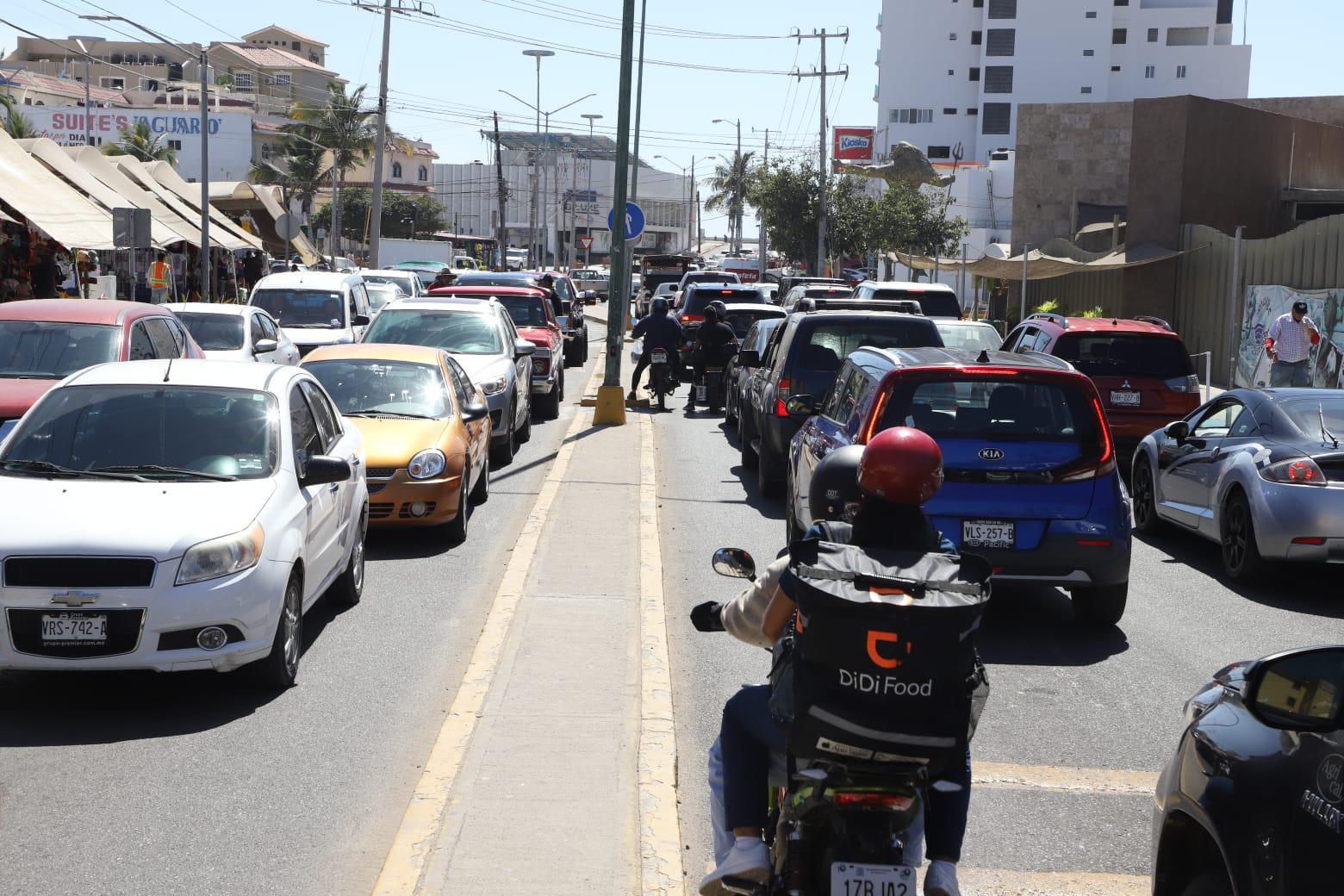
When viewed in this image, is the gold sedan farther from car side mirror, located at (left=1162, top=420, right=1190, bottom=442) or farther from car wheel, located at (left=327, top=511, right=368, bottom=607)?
car side mirror, located at (left=1162, top=420, right=1190, bottom=442)

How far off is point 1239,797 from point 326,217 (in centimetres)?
10562

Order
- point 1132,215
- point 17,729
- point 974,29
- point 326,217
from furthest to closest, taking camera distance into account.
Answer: point 974,29 < point 326,217 < point 1132,215 < point 17,729

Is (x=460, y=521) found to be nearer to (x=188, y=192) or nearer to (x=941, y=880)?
(x=941, y=880)

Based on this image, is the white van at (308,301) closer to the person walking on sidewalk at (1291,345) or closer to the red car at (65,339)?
the red car at (65,339)

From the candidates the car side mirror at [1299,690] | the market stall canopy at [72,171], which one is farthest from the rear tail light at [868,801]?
the market stall canopy at [72,171]

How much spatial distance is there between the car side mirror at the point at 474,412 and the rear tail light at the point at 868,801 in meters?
9.05

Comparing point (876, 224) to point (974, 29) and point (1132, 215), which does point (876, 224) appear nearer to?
point (1132, 215)

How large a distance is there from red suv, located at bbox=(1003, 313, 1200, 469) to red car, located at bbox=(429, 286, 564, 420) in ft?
24.8

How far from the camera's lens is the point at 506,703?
703 centimetres

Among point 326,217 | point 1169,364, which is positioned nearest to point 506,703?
point 1169,364

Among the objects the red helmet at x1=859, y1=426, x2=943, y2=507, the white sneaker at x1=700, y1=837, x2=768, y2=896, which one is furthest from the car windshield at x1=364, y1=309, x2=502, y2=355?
the white sneaker at x1=700, y1=837, x2=768, y2=896

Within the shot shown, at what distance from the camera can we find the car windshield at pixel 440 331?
17.6 m

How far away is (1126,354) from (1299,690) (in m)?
14.4

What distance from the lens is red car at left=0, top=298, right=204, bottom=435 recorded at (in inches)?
513
